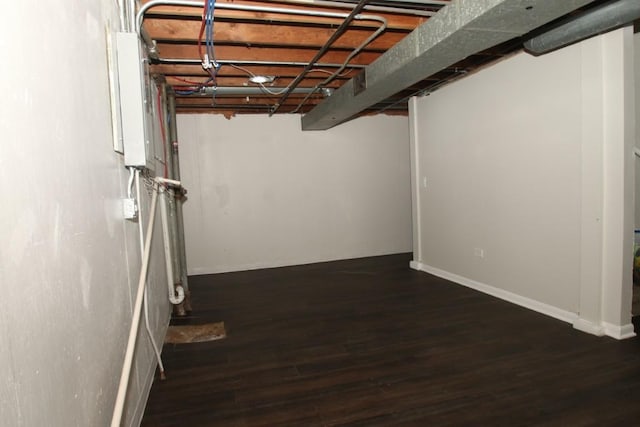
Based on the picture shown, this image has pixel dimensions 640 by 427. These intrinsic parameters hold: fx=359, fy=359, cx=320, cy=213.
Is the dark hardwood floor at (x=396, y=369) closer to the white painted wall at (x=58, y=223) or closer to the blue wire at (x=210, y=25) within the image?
the white painted wall at (x=58, y=223)

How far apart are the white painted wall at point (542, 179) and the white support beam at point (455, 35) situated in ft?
3.49

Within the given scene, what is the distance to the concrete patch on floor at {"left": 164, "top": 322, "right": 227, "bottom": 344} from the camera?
290 cm

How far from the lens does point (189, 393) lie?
2.14 metres

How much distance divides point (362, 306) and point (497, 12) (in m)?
2.62

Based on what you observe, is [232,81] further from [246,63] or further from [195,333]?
[195,333]

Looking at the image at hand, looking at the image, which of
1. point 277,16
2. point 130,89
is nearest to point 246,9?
point 277,16

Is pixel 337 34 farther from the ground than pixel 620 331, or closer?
farther from the ground

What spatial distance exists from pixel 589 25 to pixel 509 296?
2335mm

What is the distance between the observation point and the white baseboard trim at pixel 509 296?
298 cm

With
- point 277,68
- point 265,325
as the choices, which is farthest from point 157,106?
point 265,325

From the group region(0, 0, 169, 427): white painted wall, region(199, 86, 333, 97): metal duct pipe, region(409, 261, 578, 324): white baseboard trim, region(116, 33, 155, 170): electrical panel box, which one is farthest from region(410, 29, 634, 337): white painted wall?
region(0, 0, 169, 427): white painted wall

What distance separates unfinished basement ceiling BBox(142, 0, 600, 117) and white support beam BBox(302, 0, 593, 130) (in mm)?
215

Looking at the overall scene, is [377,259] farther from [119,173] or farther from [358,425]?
[119,173]

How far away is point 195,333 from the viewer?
302cm
